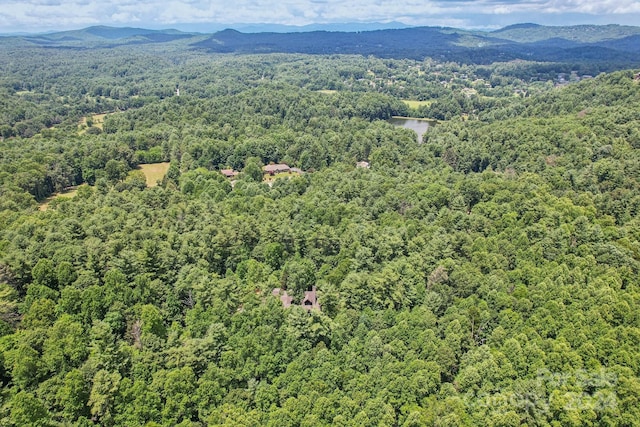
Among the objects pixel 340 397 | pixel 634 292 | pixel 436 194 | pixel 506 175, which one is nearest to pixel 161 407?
pixel 340 397

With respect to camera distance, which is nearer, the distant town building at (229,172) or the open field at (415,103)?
the distant town building at (229,172)

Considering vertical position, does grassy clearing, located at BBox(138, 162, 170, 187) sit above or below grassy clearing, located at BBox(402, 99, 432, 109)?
→ below

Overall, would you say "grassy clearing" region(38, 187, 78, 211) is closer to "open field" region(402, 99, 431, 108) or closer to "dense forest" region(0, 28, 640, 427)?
"dense forest" region(0, 28, 640, 427)

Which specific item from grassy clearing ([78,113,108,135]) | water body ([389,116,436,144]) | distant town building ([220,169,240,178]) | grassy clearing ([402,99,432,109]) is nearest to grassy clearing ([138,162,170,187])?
distant town building ([220,169,240,178])

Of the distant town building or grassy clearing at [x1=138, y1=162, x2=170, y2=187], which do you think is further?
the distant town building

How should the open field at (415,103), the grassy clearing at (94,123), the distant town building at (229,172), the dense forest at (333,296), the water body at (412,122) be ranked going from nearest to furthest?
1. the dense forest at (333,296)
2. the distant town building at (229,172)
3. the grassy clearing at (94,123)
4. the water body at (412,122)
5. the open field at (415,103)

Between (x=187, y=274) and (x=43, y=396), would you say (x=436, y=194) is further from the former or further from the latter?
(x=43, y=396)

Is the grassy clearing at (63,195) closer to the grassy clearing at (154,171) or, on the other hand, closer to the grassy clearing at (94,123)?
the grassy clearing at (154,171)

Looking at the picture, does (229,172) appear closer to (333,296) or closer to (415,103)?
(333,296)

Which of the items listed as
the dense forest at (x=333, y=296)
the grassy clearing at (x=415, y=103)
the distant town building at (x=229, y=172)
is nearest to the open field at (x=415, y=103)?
the grassy clearing at (x=415, y=103)

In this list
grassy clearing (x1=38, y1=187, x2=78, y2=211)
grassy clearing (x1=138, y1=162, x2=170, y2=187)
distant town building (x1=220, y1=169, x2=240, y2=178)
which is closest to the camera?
grassy clearing (x1=38, y1=187, x2=78, y2=211)

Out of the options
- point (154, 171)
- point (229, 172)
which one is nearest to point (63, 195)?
point (154, 171)
